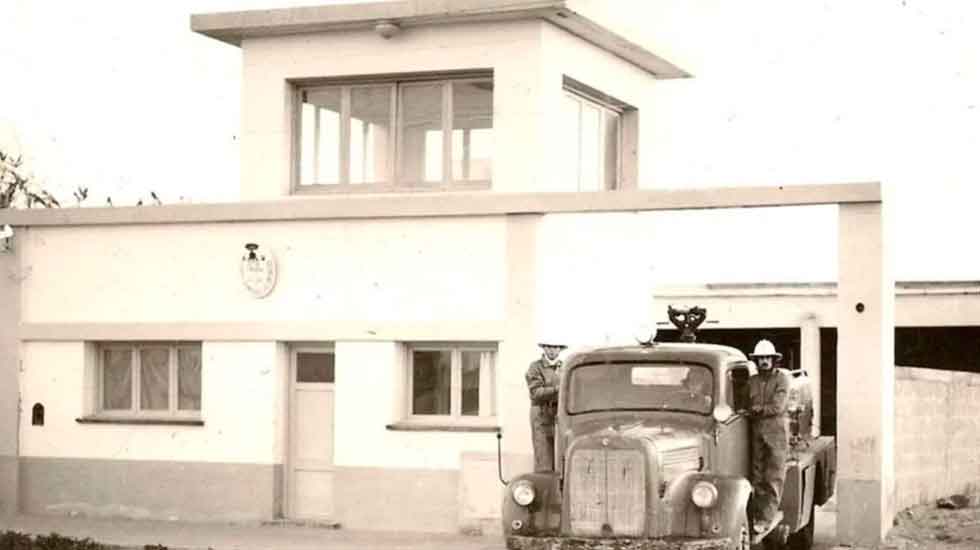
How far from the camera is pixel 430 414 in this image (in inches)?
872

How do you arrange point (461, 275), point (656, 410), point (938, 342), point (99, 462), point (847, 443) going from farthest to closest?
point (938, 342) → point (99, 462) → point (461, 275) → point (847, 443) → point (656, 410)

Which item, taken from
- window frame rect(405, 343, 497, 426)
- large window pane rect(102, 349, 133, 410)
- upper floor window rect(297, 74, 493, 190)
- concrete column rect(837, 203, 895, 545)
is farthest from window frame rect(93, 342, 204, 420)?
concrete column rect(837, 203, 895, 545)

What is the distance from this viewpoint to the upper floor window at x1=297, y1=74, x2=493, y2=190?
2438cm

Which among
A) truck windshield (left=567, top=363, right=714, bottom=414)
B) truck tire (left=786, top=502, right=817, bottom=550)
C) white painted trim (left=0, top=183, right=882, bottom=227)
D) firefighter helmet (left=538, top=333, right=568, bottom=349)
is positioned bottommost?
truck tire (left=786, top=502, right=817, bottom=550)

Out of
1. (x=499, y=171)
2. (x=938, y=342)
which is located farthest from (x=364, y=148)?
(x=938, y=342)

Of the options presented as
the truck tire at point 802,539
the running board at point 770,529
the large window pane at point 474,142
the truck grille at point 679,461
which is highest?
the large window pane at point 474,142

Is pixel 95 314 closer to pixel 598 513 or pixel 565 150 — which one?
pixel 565 150

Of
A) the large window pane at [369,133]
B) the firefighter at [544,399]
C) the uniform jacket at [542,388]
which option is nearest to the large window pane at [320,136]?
the large window pane at [369,133]

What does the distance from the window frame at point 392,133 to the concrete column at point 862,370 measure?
5.81 meters

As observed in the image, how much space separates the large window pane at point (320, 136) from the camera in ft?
81.7

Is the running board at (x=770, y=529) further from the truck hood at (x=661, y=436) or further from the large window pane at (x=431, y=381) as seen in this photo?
the large window pane at (x=431, y=381)

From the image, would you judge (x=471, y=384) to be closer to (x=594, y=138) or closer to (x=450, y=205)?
(x=450, y=205)

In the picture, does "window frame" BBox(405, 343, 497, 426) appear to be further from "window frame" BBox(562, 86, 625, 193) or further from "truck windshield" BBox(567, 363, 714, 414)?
"truck windshield" BBox(567, 363, 714, 414)

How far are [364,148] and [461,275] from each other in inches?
138
